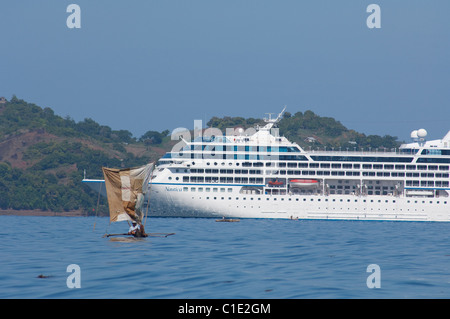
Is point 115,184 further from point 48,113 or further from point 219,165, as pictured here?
point 48,113

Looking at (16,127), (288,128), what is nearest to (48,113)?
(16,127)

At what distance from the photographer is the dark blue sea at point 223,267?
22.7m

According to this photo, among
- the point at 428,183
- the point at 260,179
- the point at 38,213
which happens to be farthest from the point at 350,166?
the point at 38,213

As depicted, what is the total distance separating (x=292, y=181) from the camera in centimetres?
7156

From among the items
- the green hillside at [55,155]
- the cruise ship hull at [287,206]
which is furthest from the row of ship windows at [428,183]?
the green hillside at [55,155]

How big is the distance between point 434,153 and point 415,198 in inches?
247

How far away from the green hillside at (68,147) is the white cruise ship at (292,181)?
35.5 meters

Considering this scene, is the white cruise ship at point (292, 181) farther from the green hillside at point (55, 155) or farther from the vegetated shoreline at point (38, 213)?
the green hillside at point (55, 155)

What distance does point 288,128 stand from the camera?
18788 centimetres

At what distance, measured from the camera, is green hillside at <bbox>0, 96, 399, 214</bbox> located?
119250 millimetres

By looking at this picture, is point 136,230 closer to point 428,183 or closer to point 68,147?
point 428,183

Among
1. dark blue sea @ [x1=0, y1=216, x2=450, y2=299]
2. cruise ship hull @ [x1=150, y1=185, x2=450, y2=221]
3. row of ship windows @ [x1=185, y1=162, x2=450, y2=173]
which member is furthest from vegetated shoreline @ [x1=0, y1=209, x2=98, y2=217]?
dark blue sea @ [x1=0, y1=216, x2=450, y2=299]

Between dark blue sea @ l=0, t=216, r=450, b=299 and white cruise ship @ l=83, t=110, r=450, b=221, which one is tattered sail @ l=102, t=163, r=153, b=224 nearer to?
dark blue sea @ l=0, t=216, r=450, b=299
